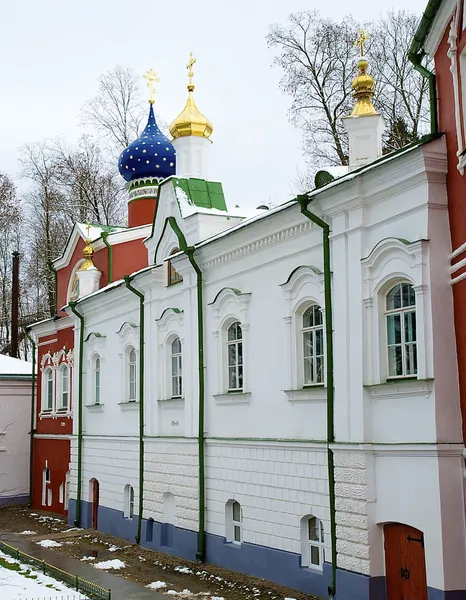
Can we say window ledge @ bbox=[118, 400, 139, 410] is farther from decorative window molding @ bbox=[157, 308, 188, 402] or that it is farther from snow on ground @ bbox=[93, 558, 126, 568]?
snow on ground @ bbox=[93, 558, 126, 568]

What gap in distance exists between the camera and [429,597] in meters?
8.97

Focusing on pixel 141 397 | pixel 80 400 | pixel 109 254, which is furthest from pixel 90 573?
pixel 109 254

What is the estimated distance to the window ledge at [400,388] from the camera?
9180 mm

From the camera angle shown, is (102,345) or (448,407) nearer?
(448,407)

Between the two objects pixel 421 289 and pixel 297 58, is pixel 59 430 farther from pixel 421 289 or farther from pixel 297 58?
pixel 421 289

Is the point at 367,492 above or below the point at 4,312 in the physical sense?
below

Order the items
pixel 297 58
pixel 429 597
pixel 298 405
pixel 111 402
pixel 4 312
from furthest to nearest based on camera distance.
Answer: pixel 4 312 → pixel 297 58 → pixel 111 402 → pixel 298 405 → pixel 429 597

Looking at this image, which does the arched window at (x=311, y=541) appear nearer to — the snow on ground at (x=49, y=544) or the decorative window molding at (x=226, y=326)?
the decorative window molding at (x=226, y=326)

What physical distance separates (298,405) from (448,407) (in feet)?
10.3

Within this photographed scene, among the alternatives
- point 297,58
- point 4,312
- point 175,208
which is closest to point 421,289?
point 175,208

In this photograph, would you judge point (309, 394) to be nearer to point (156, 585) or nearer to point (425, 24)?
point (156, 585)

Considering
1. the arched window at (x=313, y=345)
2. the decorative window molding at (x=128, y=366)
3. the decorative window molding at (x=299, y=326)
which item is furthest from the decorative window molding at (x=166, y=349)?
the arched window at (x=313, y=345)

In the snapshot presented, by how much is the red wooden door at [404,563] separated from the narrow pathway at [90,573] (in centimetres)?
389

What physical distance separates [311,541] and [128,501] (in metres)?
7.04
